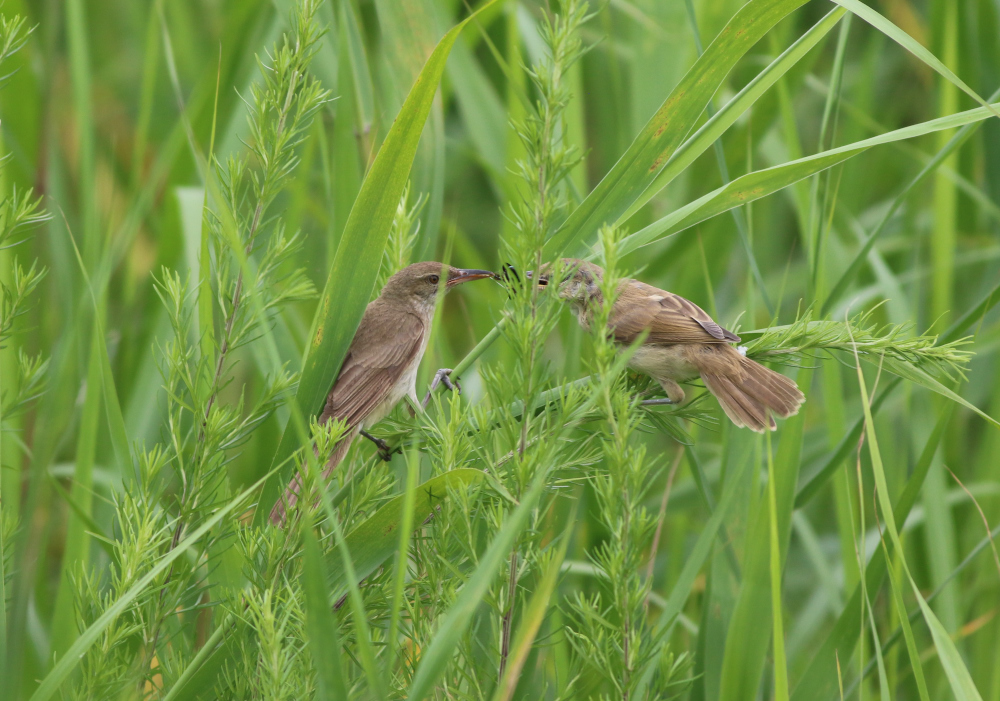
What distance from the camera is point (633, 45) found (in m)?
3.80

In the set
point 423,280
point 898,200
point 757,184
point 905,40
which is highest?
point 905,40

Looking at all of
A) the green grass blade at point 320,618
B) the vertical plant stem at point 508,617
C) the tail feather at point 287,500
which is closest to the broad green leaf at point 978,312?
the vertical plant stem at point 508,617

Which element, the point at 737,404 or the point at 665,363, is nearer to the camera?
the point at 737,404

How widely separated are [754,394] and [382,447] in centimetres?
113

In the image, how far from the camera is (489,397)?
8.45 ft

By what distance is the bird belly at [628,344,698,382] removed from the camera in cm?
303

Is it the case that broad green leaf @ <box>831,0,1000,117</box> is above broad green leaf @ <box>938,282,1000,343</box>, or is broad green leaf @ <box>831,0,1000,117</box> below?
above

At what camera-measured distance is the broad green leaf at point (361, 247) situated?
1896 millimetres

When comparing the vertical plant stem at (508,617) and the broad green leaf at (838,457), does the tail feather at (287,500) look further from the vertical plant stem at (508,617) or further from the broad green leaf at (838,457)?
the broad green leaf at (838,457)

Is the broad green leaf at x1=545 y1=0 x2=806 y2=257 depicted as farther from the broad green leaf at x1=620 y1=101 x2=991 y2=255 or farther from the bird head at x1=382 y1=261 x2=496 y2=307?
the bird head at x1=382 y1=261 x2=496 y2=307

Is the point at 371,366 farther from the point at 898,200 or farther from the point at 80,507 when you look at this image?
the point at 898,200

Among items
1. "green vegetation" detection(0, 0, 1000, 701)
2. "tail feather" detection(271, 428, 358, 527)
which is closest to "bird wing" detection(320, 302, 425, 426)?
"green vegetation" detection(0, 0, 1000, 701)

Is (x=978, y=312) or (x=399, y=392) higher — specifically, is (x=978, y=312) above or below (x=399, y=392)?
above

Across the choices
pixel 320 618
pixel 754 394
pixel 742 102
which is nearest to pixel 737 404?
pixel 754 394
